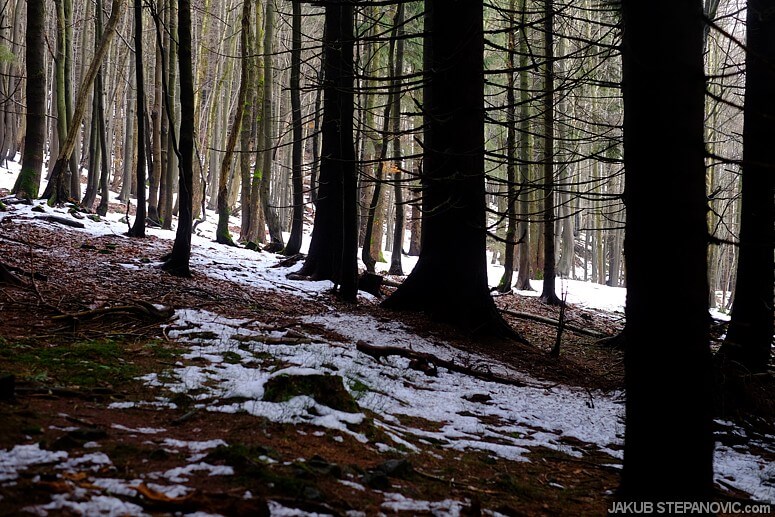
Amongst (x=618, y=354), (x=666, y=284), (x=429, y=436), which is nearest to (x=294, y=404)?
(x=429, y=436)

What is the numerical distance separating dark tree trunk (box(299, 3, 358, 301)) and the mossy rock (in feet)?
14.3

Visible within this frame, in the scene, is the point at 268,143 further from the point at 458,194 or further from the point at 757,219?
the point at 757,219

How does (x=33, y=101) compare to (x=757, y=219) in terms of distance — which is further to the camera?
(x=33, y=101)

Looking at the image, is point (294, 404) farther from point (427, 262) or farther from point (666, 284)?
point (427, 262)

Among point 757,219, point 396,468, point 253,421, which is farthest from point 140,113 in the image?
point 757,219

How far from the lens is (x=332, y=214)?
1072 centimetres

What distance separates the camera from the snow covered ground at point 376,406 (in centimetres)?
234

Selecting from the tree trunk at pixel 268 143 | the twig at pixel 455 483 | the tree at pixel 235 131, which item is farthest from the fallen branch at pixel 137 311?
the tree trunk at pixel 268 143

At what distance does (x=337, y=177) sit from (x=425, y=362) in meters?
5.59

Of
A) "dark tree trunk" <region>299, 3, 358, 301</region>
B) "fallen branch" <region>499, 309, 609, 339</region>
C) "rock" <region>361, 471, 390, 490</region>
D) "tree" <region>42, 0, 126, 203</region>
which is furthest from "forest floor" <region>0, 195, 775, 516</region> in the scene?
"tree" <region>42, 0, 126, 203</region>

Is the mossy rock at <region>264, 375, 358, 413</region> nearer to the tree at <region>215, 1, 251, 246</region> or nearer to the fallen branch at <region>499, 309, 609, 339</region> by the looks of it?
the fallen branch at <region>499, 309, 609, 339</region>

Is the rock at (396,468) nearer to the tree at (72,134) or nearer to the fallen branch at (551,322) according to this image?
the fallen branch at (551,322)

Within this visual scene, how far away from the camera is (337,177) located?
10.5m

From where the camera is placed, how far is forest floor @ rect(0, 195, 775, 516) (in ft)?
Result: 7.39
